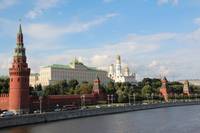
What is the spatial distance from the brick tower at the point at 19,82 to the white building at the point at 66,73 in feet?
271

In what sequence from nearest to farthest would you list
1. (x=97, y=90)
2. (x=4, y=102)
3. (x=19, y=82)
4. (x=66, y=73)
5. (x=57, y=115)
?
1. (x=57, y=115)
2. (x=19, y=82)
3. (x=4, y=102)
4. (x=97, y=90)
5. (x=66, y=73)

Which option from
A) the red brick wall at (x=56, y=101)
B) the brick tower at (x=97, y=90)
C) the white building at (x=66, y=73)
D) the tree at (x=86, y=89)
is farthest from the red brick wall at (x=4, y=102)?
the white building at (x=66, y=73)

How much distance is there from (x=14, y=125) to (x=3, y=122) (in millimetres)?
2063

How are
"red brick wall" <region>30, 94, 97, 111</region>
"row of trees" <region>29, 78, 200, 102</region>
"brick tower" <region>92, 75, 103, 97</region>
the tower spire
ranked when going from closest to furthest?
1. the tower spire
2. "red brick wall" <region>30, 94, 97, 111</region>
3. "brick tower" <region>92, 75, 103, 97</region>
4. "row of trees" <region>29, 78, 200, 102</region>

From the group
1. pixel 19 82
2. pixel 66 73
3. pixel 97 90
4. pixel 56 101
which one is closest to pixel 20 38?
pixel 19 82

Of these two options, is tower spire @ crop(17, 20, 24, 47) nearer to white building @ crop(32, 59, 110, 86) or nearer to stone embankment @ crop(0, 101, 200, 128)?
stone embankment @ crop(0, 101, 200, 128)

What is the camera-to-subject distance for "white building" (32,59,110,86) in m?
158

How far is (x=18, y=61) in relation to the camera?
6725 cm

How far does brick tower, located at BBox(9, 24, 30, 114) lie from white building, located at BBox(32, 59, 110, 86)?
82600 mm

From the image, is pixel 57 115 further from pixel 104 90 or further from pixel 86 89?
pixel 104 90

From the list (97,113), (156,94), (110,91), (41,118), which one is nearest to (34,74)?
(156,94)

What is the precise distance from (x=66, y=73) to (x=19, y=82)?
315ft

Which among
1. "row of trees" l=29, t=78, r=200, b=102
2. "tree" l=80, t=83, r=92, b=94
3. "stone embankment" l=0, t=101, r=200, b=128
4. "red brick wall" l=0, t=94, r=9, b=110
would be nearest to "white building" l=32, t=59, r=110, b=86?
"row of trees" l=29, t=78, r=200, b=102

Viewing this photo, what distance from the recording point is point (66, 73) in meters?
163
